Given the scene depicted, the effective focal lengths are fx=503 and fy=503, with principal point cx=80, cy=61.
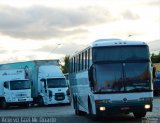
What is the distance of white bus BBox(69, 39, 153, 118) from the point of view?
19.2m

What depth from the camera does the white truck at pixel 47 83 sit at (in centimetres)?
3844

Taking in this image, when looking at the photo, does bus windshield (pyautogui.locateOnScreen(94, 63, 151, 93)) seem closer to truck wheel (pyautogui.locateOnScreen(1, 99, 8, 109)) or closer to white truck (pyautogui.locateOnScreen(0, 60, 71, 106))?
white truck (pyautogui.locateOnScreen(0, 60, 71, 106))

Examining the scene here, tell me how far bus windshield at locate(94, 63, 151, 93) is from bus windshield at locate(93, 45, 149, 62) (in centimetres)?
26

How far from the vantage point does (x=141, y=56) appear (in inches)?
780

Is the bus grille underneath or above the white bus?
underneath

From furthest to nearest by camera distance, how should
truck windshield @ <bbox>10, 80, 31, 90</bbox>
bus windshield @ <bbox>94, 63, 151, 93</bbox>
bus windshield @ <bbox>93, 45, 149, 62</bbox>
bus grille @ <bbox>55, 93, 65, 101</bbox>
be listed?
truck windshield @ <bbox>10, 80, 31, 90</bbox>
bus grille @ <bbox>55, 93, 65, 101</bbox>
bus windshield @ <bbox>93, 45, 149, 62</bbox>
bus windshield @ <bbox>94, 63, 151, 93</bbox>

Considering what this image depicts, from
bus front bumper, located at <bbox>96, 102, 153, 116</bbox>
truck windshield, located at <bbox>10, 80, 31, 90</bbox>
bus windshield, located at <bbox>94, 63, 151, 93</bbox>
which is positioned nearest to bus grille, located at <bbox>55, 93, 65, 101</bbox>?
truck windshield, located at <bbox>10, 80, 31, 90</bbox>

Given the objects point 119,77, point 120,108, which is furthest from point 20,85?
point 120,108

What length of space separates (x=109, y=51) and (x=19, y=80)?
65.4ft

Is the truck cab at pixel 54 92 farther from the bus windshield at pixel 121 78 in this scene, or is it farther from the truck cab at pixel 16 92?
the bus windshield at pixel 121 78

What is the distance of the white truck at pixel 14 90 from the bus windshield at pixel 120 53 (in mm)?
19556

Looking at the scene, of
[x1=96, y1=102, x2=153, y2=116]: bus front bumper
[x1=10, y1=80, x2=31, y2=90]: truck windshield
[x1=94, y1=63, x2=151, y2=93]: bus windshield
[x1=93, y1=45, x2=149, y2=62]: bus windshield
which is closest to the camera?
[x1=96, y1=102, x2=153, y2=116]: bus front bumper

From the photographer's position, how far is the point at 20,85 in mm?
38750

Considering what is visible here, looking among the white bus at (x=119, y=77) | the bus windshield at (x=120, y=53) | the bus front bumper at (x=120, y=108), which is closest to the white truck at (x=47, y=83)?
the white bus at (x=119, y=77)
